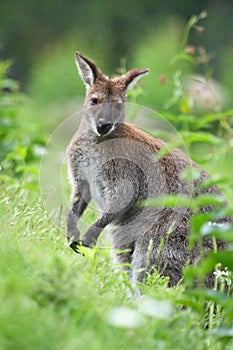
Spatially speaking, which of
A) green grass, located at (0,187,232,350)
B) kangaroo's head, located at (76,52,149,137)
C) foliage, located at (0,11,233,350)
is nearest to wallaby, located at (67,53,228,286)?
kangaroo's head, located at (76,52,149,137)

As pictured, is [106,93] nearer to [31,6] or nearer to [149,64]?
[149,64]

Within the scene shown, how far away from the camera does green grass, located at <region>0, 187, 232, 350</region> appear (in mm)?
3238

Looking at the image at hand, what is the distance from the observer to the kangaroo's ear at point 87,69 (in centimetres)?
568

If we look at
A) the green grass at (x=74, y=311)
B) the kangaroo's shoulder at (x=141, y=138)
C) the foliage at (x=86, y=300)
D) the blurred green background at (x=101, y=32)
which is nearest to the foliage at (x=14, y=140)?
the kangaroo's shoulder at (x=141, y=138)

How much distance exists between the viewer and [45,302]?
3586 millimetres

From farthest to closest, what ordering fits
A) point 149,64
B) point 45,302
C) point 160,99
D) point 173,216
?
point 149,64
point 160,99
point 173,216
point 45,302

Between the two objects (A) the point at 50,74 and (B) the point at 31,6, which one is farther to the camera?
(B) the point at 31,6

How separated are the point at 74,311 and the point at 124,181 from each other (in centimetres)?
208

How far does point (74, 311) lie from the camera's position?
11.9ft

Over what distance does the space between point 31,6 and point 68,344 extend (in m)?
17.1

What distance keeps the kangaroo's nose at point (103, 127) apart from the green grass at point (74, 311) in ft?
4.16

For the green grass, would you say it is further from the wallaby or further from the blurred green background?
the blurred green background

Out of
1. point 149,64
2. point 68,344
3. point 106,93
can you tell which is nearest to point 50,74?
point 149,64

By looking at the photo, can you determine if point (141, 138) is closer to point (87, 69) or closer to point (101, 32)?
point (87, 69)
